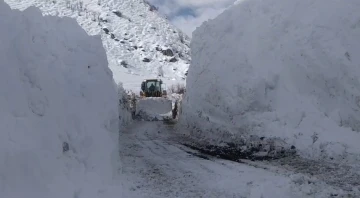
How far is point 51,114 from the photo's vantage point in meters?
6.28

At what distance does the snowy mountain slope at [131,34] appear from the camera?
3600 inches

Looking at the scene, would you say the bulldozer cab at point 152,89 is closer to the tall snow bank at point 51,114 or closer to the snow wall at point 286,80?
the snow wall at point 286,80

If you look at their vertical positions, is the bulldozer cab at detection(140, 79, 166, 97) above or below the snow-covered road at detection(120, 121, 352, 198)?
above

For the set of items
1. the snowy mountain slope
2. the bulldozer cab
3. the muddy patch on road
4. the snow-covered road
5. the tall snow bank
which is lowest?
the snow-covered road

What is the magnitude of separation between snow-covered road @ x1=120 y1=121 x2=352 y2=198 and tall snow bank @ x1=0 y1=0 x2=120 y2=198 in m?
0.83

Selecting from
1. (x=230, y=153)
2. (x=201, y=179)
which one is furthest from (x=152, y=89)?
(x=201, y=179)

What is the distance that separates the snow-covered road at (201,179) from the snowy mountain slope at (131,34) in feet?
230

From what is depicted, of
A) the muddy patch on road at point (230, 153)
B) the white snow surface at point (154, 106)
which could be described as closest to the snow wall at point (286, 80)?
the muddy patch on road at point (230, 153)

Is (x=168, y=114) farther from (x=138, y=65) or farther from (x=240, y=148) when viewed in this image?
(x=138, y=65)

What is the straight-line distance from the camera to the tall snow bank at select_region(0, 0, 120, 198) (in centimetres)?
502

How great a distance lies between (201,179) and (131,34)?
339 ft

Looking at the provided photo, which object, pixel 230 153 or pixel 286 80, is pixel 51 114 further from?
pixel 286 80

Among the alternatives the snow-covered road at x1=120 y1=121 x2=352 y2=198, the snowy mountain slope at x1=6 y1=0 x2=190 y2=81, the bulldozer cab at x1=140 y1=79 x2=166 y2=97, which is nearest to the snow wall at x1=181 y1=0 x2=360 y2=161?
the snow-covered road at x1=120 y1=121 x2=352 y2=198

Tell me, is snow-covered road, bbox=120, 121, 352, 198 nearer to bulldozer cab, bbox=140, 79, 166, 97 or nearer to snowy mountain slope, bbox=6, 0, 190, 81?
bulldozer cab, bbox=140, 79, 166, 97
